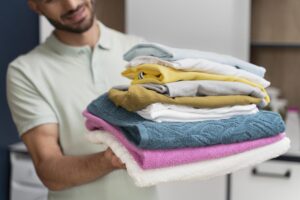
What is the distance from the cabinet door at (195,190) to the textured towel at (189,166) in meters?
1.04

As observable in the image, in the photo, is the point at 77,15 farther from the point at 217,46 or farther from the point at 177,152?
the point at 217,46

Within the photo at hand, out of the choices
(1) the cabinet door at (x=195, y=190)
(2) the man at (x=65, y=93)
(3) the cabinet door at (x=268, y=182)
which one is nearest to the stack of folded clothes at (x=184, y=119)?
(2) the man at (x=65, y=93)

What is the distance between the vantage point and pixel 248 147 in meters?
1.01

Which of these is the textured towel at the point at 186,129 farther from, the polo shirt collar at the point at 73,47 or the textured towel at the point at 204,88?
the polo shirt collar at the point at 73,47

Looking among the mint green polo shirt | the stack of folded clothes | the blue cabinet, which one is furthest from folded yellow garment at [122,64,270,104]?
the blue cabinet

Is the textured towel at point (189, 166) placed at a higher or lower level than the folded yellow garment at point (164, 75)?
lower

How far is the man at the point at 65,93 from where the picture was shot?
1.42 m

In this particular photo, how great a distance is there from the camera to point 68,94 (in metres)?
1.46

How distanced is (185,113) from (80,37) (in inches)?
26.7

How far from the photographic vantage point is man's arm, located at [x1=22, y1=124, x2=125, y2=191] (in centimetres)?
117

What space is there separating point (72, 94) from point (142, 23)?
3.04 feet

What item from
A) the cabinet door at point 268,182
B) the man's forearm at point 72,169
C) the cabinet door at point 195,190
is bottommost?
the cabinet door at point 195,190

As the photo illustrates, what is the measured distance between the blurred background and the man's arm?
2.85ft

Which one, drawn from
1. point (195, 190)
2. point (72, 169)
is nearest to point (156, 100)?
point (72, 169)
